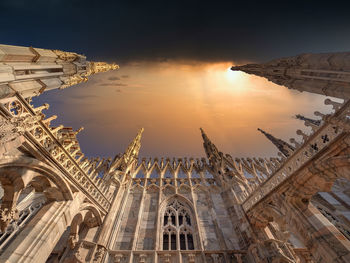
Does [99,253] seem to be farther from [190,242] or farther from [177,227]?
[190,242]

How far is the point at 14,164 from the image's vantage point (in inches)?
220

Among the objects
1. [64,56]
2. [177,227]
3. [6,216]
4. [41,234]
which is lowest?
[41,234]

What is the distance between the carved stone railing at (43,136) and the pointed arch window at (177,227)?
17.0 feet

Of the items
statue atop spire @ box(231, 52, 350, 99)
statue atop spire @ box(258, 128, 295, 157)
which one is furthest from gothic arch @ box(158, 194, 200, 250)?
statue atop spire @ box(258, 128, 295, 157)

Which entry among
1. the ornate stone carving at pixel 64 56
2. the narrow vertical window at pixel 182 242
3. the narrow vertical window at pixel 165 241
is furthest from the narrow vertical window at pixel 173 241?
the ornate stone carving at pixel 64 56

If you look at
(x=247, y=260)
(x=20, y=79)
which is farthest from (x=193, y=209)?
(x=20, y=79)

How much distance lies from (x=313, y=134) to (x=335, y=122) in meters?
1.06

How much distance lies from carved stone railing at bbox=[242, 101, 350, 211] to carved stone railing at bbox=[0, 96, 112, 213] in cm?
946

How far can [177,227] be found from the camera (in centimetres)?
1181

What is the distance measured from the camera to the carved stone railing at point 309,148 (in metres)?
5.86

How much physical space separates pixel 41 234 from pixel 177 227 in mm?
8017

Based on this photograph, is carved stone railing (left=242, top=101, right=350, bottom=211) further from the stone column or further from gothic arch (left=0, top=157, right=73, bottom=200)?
gothic arch (left=0, top=157, right=73, bottom=200)

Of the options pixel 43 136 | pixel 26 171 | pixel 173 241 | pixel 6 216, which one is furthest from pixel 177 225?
pixel 43 136

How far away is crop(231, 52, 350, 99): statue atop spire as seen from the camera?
6.91 m
